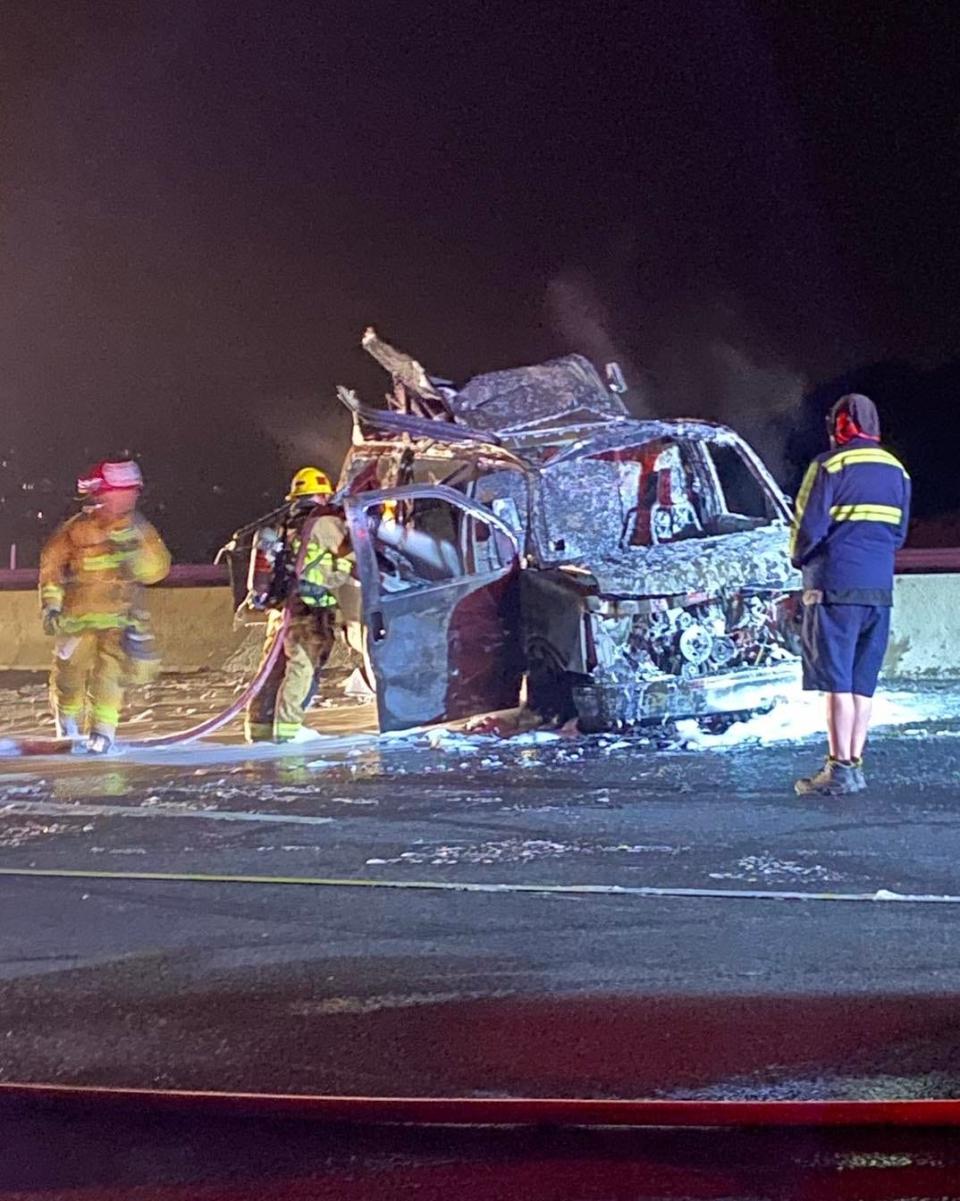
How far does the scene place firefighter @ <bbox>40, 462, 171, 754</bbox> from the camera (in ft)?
25.5

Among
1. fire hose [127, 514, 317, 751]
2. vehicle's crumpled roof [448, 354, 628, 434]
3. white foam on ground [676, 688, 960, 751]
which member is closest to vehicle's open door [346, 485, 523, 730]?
fire hose [127, 514, 317, 751]

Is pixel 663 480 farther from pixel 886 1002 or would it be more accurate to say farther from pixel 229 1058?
pixel 229 1058

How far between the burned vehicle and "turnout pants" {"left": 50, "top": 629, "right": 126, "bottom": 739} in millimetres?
1622

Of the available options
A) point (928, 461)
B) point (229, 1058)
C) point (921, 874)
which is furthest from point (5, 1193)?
point (928, 461)

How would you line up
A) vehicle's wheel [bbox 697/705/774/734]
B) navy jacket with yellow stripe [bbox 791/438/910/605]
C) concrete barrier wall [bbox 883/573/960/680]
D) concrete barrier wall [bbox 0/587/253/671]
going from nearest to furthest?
navy jacket with yellow stripe [bbox 791/438/910/605], vehicle's wheel [bbox 697/705/774/734], concrete barrier wall [bbox 883/573/960/680], concrete barrier wall [bbox 0/587/253/671]

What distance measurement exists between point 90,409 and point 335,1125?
38286mm

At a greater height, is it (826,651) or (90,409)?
(90,409)

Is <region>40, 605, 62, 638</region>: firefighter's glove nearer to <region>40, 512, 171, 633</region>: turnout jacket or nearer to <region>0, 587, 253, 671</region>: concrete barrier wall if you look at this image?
<region>40, 512, 171, 633</region>: turnout jacket

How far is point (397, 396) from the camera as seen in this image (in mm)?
9703

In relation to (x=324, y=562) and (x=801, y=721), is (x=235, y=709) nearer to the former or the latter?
(x=324, y=562)

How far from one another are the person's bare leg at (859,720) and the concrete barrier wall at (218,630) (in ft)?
15.7

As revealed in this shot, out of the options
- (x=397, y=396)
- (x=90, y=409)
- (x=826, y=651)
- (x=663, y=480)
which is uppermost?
(x=90, y=409)

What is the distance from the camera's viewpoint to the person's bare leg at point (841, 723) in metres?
5.98

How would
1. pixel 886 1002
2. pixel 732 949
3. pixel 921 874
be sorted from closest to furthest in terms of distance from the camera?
pixel 886 1002, pixel 732 949, pixel 921 874
